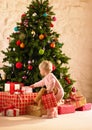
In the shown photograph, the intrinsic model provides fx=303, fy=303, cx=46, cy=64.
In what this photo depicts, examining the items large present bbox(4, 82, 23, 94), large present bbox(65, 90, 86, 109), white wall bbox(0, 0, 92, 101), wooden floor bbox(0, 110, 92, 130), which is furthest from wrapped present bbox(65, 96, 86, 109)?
white wall bbox(0, 0, 92, 101)

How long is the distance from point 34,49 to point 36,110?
28.9 inches

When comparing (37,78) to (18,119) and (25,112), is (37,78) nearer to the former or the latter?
(25,112)

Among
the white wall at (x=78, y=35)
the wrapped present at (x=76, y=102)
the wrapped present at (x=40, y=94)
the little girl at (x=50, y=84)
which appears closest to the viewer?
the little girl at (x=50, y=84)

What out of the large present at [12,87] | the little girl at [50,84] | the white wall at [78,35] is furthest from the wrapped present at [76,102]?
the white wall at [78,35]

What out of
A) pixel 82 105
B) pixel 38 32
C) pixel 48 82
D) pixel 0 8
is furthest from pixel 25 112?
pixel 0 8

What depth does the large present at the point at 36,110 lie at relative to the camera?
294 cm

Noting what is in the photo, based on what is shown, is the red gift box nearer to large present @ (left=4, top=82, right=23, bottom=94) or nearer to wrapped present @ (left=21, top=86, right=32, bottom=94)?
wrapped present @ (left=21, top=86, right=32, bottom=94)

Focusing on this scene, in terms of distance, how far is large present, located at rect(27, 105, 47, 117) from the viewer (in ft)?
9.63

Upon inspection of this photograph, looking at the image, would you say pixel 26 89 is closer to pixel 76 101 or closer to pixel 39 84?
pixel 39 84

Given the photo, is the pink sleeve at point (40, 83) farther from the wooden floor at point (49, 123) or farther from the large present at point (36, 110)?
the wooden floor at point (49, 123)

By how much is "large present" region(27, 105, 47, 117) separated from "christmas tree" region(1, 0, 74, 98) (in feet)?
1.23

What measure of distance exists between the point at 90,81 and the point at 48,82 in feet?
5.92

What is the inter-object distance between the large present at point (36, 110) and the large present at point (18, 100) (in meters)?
0.05

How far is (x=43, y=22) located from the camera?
3.39 metres
